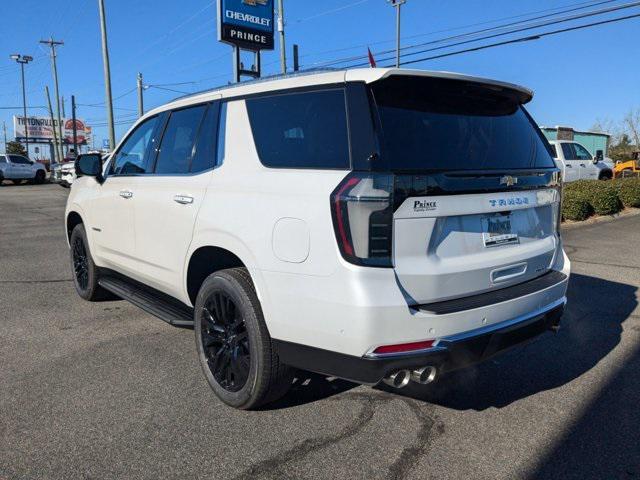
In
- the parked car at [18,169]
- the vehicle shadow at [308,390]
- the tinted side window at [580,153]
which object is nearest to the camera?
the vehicle shadow at [308,390]

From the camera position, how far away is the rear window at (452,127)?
273 centimetres

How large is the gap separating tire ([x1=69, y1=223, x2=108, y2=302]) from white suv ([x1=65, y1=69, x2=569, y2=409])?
6.41 feet

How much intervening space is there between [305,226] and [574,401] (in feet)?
7.21

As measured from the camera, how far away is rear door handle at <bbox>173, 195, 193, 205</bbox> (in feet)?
11.8

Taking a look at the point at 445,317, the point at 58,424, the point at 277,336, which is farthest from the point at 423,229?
the point at 58,424

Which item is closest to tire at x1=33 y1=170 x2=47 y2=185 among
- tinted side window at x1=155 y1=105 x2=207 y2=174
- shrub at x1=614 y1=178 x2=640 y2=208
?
shrub at x1=614 y1=178 x2=640 y2=208

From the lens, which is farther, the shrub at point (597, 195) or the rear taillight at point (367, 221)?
the shrub at point (597, 195)

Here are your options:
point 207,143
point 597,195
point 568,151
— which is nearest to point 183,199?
point 207,143

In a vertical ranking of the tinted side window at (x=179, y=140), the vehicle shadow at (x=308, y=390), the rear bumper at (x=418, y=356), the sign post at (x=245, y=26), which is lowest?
the vehicle shadow at (x=308, y=390)

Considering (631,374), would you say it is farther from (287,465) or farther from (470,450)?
(287,465)

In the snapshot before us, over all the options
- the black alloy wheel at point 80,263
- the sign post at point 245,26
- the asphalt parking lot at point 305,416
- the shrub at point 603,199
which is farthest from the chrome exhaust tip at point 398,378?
the sign post at point 245,26

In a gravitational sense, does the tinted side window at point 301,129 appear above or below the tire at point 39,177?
above

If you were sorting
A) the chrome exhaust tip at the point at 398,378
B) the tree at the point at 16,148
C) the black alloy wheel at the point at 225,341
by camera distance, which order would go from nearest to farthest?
the chrome exhaust tip at the point at 398,378 → the black alloy wheel at the point at 225,341 → the tree at the point at 16,148

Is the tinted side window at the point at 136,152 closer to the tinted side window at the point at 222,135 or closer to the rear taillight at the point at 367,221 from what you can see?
the tinted side window at the point at 222,135
